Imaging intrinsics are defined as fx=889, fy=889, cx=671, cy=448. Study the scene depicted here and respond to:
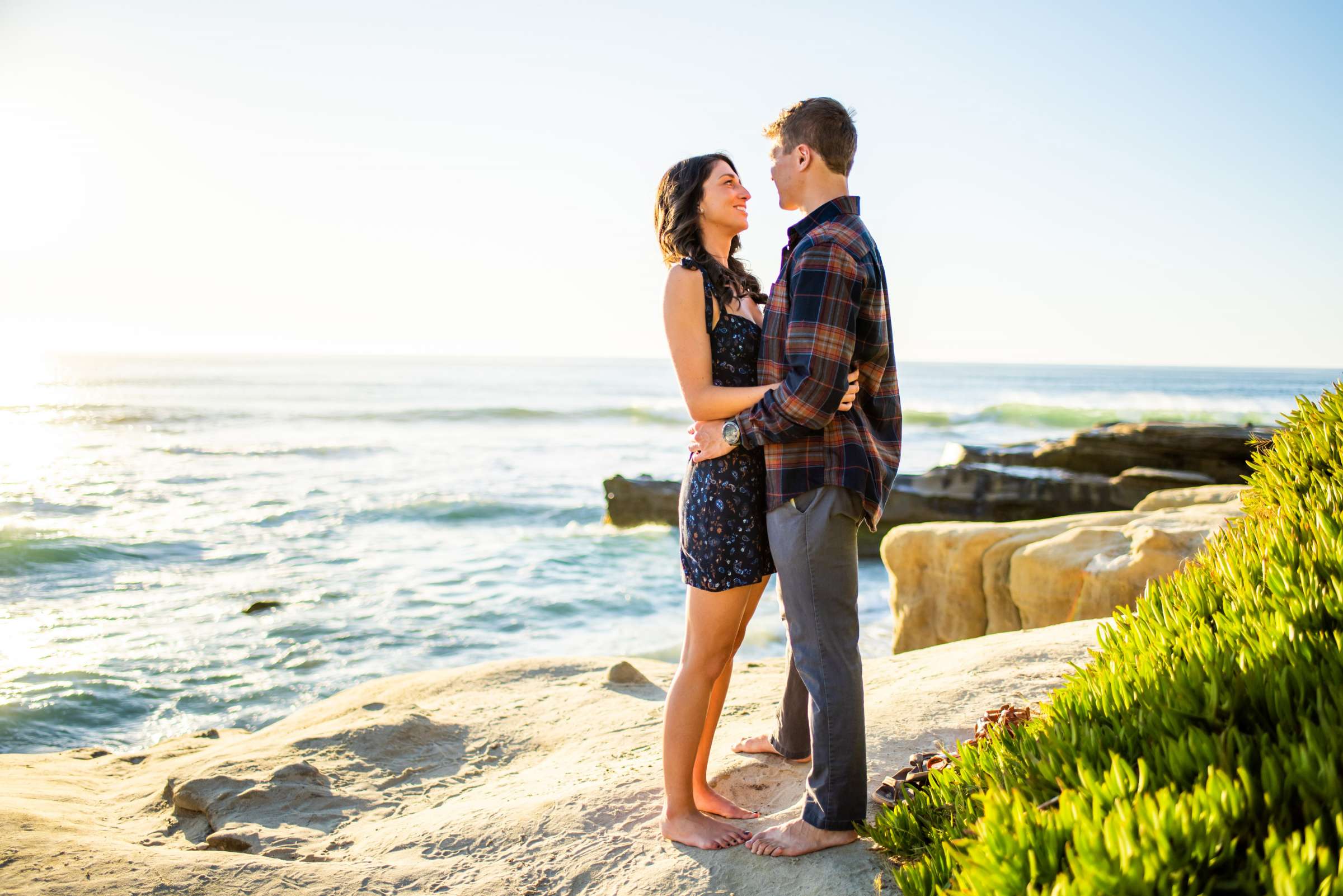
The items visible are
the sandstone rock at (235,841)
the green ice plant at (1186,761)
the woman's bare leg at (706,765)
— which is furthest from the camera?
the sandstone rock at (235,841)

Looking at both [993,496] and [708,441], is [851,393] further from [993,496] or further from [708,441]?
[993,496]

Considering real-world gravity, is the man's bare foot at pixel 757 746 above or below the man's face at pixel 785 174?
below

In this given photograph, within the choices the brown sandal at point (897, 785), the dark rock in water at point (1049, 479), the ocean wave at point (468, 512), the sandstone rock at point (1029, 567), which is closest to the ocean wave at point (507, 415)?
the ocean wave at point (468, 512)

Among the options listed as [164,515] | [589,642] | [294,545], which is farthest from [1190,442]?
[164,515]

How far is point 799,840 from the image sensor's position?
2969mm

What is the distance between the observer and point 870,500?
9.93 feet

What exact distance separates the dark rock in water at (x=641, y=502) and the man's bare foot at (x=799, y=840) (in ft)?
45.0

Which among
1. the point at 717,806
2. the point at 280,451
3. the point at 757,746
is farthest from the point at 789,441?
the point at 280,451

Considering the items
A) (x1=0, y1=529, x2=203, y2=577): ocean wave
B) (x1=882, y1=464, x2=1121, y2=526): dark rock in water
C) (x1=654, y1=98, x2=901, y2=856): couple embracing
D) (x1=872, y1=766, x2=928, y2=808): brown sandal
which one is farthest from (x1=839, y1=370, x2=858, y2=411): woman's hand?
(x1=0, y1=529, x2=203, y2=577): ocean wave

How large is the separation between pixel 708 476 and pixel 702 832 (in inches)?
50.8

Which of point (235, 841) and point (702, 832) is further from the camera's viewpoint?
point (235, 841)

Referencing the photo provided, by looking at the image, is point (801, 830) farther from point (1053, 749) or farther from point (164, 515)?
point (164, 515)

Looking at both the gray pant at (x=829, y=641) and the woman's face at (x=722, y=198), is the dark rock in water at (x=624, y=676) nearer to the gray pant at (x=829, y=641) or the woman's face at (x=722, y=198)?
the gray pant at (x=829, y=641)

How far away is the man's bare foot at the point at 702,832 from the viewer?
3.15 meters
